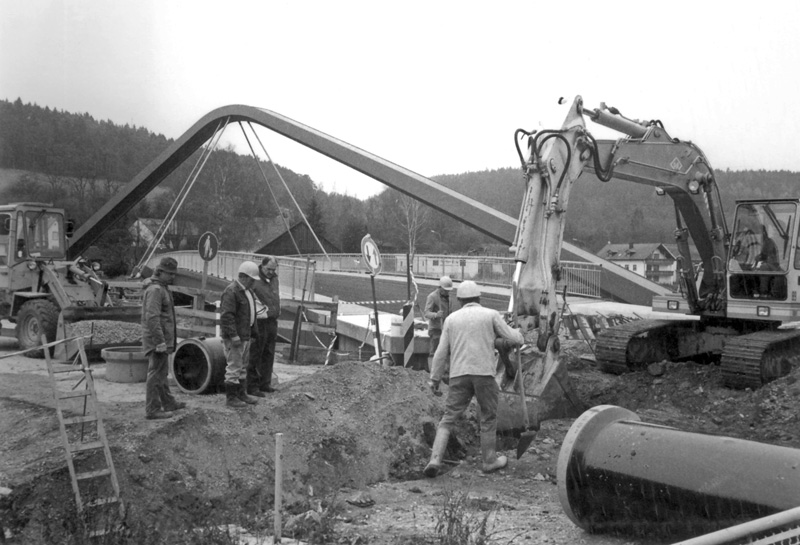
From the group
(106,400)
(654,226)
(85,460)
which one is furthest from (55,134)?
(654,226)

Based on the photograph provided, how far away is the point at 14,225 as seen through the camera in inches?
535

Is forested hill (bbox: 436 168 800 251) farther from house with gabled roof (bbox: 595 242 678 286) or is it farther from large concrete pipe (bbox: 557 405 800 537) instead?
large concrete pipe (bbox: 557 405 800 537)

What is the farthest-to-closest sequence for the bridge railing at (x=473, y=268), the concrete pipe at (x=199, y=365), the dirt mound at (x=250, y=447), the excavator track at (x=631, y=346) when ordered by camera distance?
the bridge railing at (x=473, y=268) → the excavator track at (x=631, y=346) → the concrete pipe at (x=199, y=365) → the dirt mound at (x=250, y=447)

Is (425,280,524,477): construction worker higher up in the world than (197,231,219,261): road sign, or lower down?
lower down

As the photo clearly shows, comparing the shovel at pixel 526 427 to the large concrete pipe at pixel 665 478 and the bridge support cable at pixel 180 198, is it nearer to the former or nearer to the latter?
the large concrete pipe at pixel 665 478

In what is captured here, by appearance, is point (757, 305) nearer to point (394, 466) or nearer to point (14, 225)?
point (394, 466)

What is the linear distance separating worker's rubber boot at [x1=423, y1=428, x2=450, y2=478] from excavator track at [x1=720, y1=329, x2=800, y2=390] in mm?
5010

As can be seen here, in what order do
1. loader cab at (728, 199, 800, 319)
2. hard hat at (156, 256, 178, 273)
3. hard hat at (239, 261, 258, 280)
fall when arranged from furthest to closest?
loader cab at (728, 199, 800, 319) < hard hat at (239, 261, 258, 280) < hard hat at (156, 256, 178, 273)

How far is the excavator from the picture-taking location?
905 cm

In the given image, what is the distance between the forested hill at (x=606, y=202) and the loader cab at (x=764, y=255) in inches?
168

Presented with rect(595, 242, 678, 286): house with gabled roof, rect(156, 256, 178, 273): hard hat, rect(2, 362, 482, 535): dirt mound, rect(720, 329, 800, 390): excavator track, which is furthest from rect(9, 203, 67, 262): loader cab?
rect(595, 242, 678, 286): house with gabled roof

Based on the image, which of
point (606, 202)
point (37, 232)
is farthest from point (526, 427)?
point (606, 202)

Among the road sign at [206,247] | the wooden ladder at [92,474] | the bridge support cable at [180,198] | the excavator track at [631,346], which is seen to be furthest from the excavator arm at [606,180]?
the bridge support cable at [180,198]

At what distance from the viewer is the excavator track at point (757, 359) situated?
994cm
